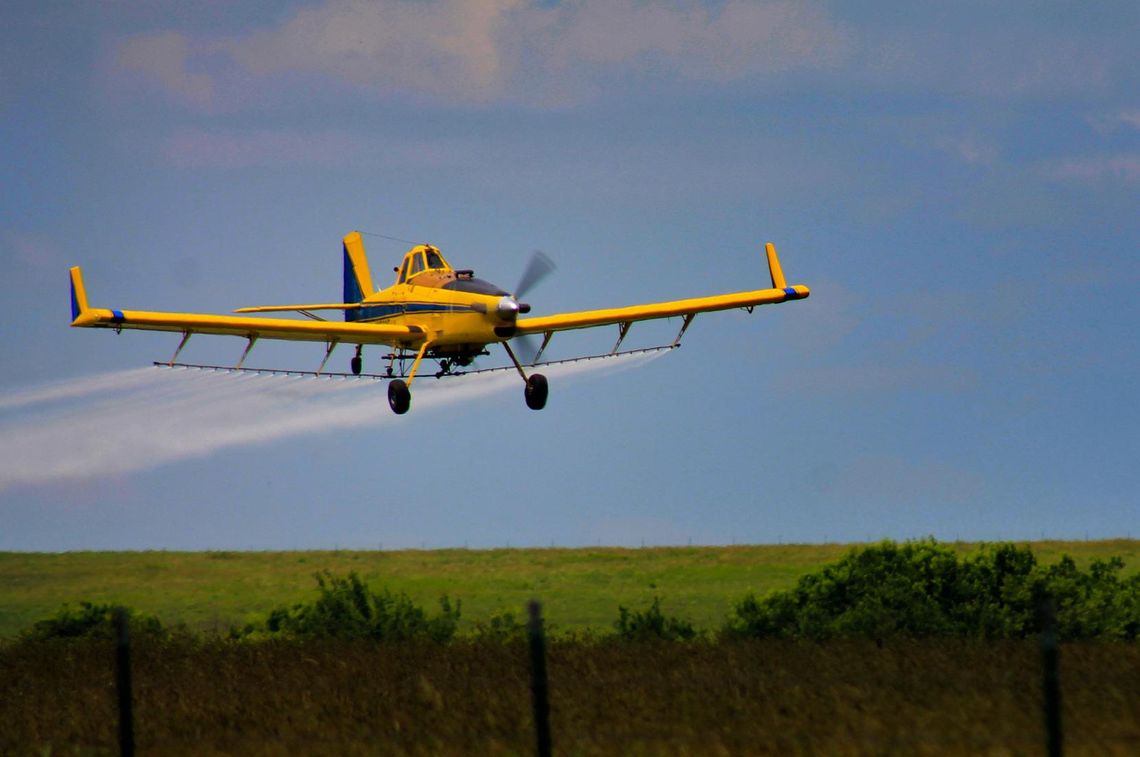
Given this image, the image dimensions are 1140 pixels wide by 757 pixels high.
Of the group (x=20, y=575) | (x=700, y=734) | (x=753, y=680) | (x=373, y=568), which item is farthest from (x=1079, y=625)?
(x=20, y=575)

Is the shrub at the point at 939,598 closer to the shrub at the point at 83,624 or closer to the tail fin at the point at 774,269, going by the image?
the tail fin at the point at 774,269

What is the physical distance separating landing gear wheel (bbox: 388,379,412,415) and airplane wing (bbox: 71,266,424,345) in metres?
1.15

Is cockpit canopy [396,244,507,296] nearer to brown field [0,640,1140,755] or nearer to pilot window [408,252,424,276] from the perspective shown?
pilot window [408,252,424,276]

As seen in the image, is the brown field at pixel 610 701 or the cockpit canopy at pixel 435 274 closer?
the brown field at pixel 610 701

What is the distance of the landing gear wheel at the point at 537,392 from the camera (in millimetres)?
31922

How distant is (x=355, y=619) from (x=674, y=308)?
1023 centimetres

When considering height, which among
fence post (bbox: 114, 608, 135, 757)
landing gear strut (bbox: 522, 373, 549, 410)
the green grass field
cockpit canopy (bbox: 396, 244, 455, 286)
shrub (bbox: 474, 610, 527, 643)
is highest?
cockpit canopy (bbox: 396, 244, 455, 286)

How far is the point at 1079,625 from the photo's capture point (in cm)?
3341

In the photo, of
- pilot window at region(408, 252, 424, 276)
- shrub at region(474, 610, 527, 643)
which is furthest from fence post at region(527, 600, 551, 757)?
pilot window at region(408, 252, 424, 276)

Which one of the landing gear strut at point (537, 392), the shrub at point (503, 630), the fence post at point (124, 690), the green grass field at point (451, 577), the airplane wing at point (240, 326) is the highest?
the airplane wing at point (240, 326)

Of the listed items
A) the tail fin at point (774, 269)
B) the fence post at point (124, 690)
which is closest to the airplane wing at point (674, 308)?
the tail fin at point (774, 269)

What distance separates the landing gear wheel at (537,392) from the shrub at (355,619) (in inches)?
209

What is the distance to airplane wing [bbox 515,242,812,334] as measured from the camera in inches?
1312

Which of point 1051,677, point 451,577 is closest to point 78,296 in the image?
point 1051,677
